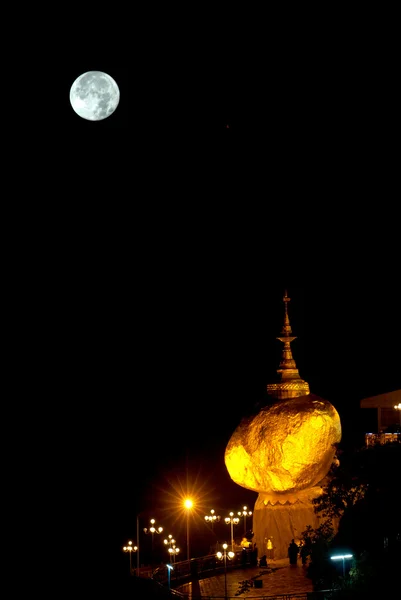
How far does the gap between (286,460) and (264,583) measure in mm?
5002

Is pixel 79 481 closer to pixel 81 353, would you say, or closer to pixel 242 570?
pixel 81 353

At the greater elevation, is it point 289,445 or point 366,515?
point 289,445

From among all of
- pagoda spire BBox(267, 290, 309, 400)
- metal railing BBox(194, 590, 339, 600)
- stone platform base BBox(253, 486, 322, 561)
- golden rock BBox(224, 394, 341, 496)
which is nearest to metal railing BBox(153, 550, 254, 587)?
stone platform base BBox(253, 486, 322, 561)

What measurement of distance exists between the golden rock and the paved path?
2.59 meters

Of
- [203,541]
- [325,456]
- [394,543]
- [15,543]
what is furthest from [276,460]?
[15,543]

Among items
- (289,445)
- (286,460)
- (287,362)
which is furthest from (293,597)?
(287,362)

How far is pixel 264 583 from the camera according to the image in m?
29.4

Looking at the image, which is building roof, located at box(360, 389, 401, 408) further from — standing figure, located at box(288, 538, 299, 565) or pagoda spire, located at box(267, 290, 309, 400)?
standing figure, located at box(288, 538, 299, 565)

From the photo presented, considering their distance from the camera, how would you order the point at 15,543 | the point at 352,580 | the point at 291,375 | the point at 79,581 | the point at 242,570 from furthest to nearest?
the point at 15,543
the point at 79,581
the point at 291,375
the point at 242,570
the point at 352,580

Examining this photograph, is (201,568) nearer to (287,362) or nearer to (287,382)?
(287,382)

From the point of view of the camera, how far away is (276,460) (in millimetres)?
33531

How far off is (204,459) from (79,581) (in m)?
8.94

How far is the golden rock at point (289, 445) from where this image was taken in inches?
1318

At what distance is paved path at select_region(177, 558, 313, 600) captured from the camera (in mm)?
27562
